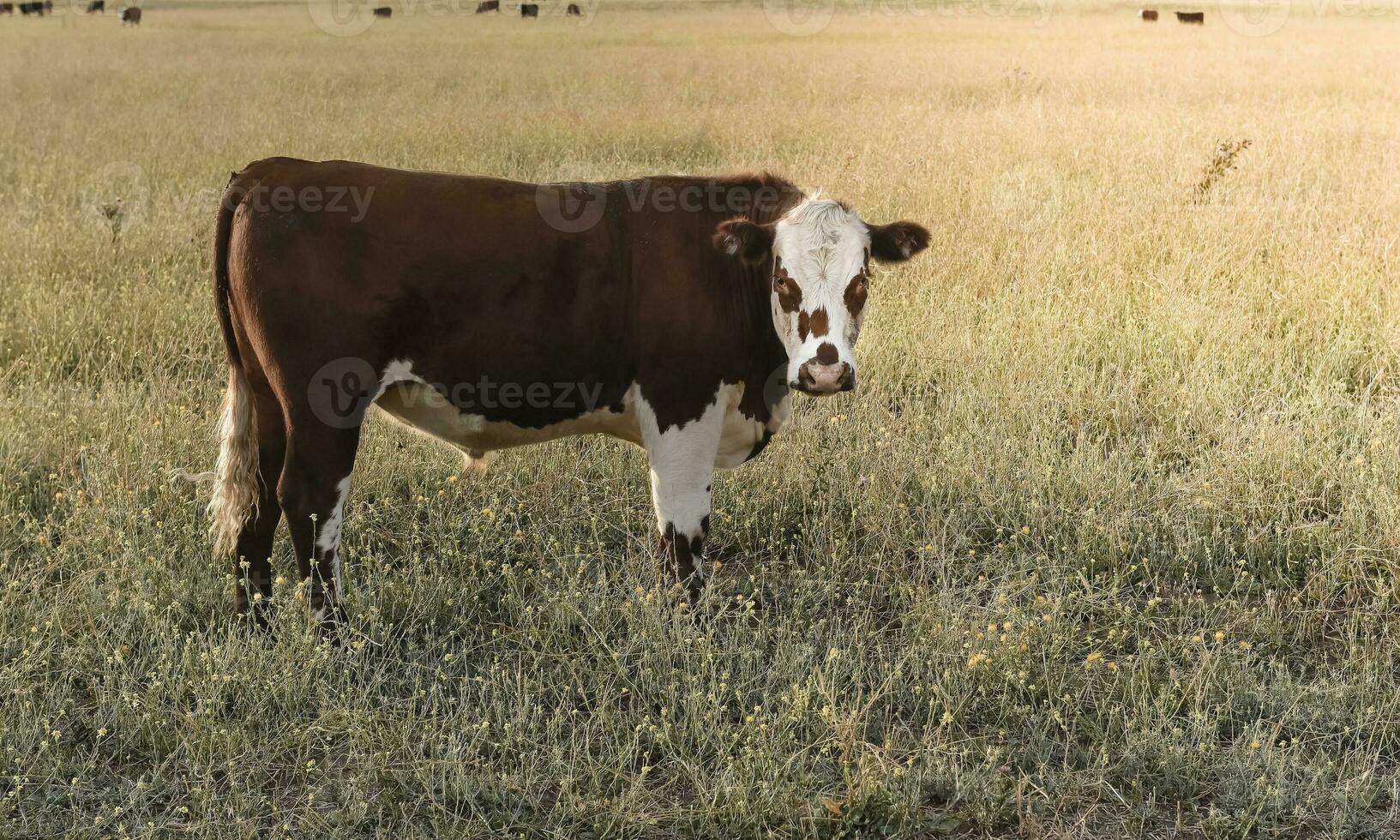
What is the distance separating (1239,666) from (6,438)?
5624mm

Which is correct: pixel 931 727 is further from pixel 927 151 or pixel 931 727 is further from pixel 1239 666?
pixel 927 151

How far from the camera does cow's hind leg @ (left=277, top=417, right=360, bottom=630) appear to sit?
4383mm

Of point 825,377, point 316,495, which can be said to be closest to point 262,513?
point 316,495

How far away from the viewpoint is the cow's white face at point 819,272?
161 inches

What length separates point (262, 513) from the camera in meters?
4.73

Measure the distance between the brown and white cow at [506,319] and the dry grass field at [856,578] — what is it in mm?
461

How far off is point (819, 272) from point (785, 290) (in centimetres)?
16

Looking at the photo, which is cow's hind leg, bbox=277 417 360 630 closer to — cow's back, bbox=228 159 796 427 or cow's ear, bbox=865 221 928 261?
cow's back, bbox=228 159 796 427

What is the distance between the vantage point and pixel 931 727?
414cm

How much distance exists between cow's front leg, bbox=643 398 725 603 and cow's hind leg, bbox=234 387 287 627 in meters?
1.49

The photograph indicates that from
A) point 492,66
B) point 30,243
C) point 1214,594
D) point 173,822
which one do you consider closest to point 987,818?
point 1214,594
